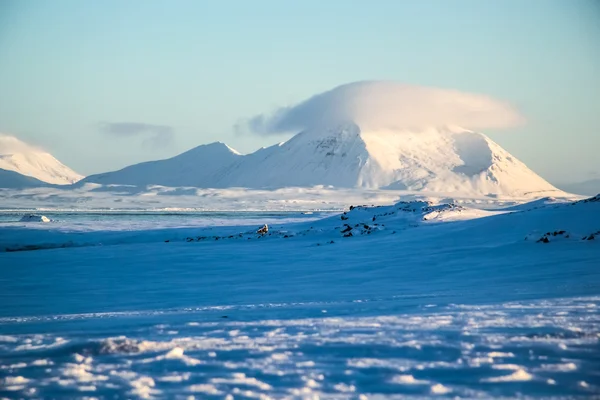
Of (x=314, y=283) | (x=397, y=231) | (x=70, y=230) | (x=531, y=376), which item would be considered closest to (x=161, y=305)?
(x=314, y=283)

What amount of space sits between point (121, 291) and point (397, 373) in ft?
29.9

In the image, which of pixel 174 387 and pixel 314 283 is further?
pixel 314 283

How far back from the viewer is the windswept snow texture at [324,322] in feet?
19.9

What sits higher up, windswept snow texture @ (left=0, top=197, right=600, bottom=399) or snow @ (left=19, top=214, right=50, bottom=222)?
snow @ (left=19, top=214, right=50, bottom=222)

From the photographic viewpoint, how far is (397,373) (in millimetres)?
6215

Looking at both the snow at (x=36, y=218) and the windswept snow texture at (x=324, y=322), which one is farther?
the snow at (x=36, y=218)

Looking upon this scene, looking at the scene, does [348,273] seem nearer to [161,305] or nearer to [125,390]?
[161,305]

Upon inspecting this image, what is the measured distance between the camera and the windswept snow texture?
6.06 m

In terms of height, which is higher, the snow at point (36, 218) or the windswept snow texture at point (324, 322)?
the snow at point (36, 218)

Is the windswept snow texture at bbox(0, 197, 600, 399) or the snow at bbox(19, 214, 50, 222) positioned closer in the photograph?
the windswept snow texture at bbox(0, 197, 600, 399)

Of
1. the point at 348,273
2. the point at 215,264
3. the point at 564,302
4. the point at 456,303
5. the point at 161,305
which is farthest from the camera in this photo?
the point at 215,264

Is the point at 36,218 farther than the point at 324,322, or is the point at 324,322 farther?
the point at 36,218

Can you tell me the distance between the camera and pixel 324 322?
8734mm

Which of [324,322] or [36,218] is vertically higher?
[36,218]
